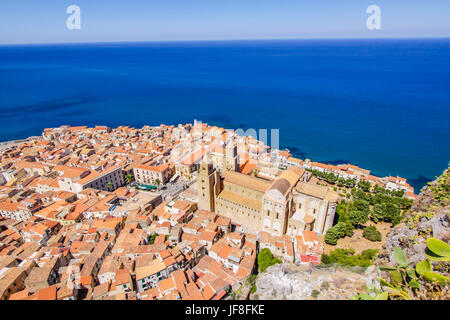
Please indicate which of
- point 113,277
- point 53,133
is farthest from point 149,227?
point 53,133

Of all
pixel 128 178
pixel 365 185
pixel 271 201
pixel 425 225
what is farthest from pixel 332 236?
pixel 128 178

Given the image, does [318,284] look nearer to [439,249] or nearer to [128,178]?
[439,249]

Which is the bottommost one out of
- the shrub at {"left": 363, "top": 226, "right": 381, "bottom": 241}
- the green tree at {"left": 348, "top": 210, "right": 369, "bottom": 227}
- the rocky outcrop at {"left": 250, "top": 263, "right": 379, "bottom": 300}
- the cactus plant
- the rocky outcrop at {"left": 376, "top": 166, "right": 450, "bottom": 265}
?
the shrub at {"left": 363, "top": 226, "right": 381, "bottom": 241}

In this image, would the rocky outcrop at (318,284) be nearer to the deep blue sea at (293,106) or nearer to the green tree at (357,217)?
the green tree at (357,217)

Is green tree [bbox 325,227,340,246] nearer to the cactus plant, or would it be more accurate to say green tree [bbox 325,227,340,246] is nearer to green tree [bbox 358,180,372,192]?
green tree [bbox 358,180,372,192]

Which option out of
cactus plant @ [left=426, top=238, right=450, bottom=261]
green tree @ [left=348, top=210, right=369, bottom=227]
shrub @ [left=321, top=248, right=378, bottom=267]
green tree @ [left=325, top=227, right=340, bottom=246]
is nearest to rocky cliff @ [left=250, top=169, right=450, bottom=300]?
cactus plant @ [left=426, top=238, right=450, bottom=261]
